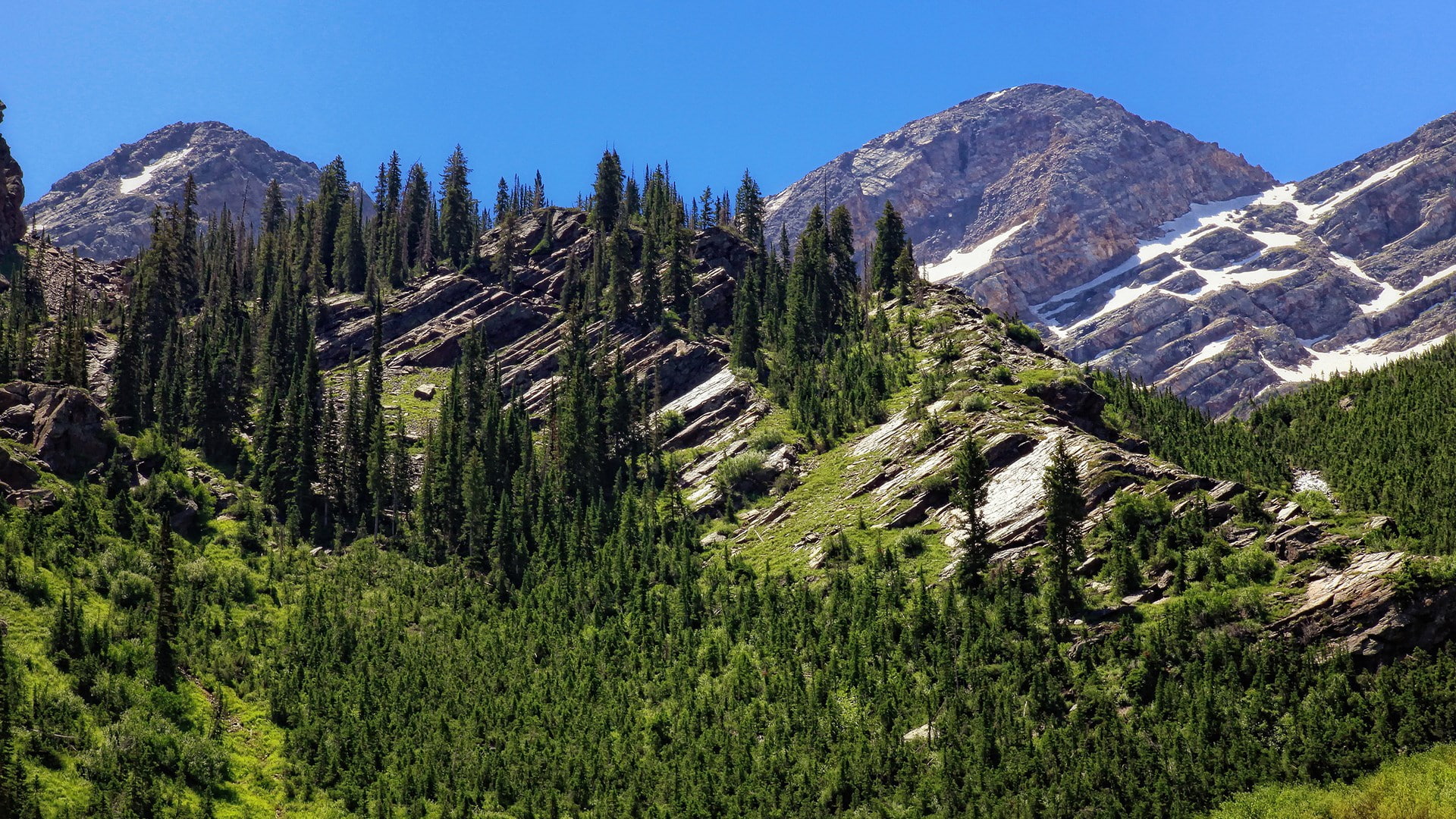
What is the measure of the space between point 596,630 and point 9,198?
14163 centimetres

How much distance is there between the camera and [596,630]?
3364 inches

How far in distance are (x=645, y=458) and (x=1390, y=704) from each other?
79.8 m

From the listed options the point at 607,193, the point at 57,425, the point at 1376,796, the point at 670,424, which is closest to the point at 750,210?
the point at 607,193

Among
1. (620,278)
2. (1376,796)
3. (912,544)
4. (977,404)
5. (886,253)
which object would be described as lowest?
(1376,796)

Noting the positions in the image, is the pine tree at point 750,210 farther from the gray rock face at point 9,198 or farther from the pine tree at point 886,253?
the gray rock face at point 9,198

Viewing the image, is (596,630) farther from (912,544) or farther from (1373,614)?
(1373,614)

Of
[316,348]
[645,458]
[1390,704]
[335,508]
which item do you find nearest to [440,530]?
[335,508]

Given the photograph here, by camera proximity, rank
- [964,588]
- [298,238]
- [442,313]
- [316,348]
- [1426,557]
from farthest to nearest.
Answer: [298,238] < [442,313] < [316,348] < [964,588] < [1426,557]

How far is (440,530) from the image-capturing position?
367 ft

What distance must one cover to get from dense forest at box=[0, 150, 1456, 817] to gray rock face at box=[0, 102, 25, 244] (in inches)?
1617

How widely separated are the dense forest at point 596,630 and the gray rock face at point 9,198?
41.1m

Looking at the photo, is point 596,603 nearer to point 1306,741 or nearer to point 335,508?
point 335,508

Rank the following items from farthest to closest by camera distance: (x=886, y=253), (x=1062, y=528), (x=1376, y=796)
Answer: (x=886, y=253) < (x=1062, y=528) < (x=1376, y=796)

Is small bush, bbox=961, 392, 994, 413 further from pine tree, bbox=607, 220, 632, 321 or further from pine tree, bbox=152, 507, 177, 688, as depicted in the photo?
pine tree, bbox=607, 220, 632, 321
